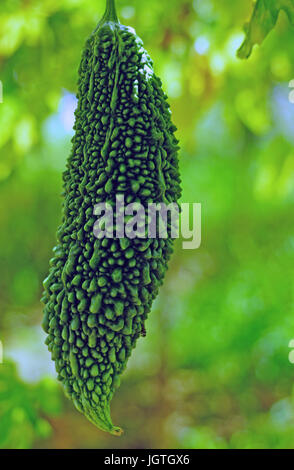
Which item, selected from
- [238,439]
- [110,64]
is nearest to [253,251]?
[238,439]

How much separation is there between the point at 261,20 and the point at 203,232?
3.32 m

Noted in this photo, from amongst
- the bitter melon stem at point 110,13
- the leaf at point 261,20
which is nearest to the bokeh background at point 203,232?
the leaf at point 261,20

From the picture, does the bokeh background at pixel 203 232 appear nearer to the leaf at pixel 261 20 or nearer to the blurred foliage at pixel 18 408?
the blurred foliage at pixel 18 408

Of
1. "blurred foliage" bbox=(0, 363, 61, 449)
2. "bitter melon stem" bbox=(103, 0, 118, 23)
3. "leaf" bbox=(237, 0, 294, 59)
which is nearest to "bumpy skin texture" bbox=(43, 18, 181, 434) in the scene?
"bitter melon stem" bbox=(103, 0, 118, 23)

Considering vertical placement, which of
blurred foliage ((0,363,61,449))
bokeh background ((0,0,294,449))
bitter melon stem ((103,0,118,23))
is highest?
bokeh background ((0,0,294,449))

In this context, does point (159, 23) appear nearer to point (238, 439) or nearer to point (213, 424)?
point (238, 439)

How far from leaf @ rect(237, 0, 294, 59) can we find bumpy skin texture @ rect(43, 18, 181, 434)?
8.9 inches

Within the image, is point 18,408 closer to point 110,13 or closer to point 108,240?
point 108,240

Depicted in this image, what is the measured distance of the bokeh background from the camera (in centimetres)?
185

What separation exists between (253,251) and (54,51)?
2201 millimetres

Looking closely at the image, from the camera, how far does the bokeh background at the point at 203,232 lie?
1849 millimetres

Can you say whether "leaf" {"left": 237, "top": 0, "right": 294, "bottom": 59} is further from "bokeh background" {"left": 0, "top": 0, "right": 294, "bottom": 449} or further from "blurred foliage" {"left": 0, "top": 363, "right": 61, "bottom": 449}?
"blurred foliage" {"left": 0, "top": 363, "right": 61, "bottom": 449}

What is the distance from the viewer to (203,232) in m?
4.25

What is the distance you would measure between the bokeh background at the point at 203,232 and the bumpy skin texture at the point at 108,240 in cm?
103
